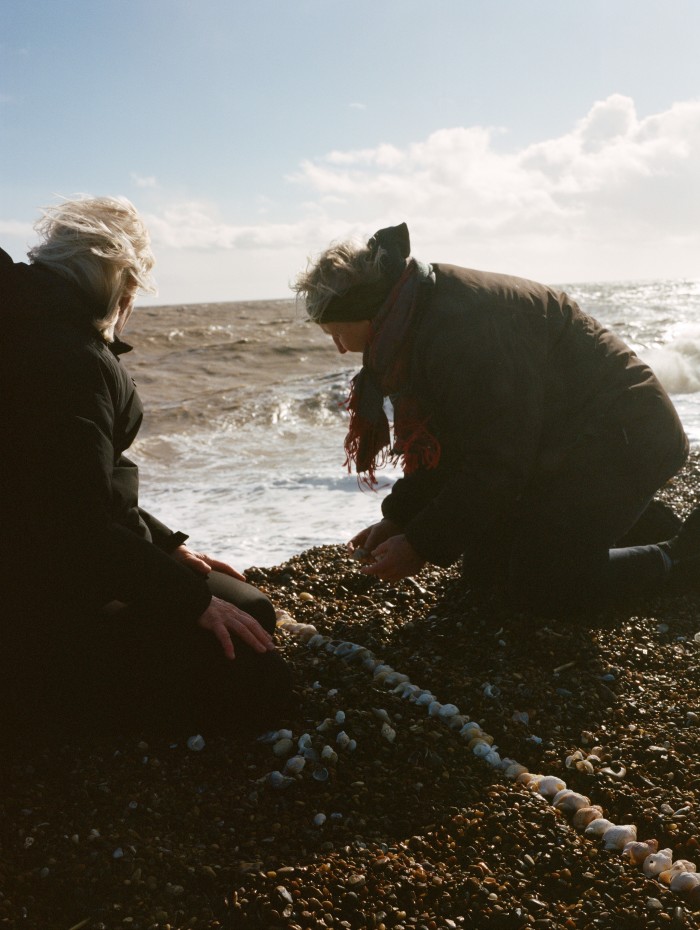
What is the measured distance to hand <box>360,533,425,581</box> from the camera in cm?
312

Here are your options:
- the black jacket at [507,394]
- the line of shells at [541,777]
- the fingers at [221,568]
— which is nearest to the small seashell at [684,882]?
the line of shells at [541,777]

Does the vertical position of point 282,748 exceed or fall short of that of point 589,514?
it falls short

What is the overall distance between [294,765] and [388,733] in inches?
13.1

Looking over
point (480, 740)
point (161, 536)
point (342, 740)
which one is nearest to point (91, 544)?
point (161, 536)

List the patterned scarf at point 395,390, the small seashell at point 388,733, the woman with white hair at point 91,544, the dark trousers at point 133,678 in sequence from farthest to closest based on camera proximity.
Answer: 1. the patterned scarf at point 395,390
2. the small seashell at point 388,733
3. the dark trousers at point 133,678
4. the woman with white hair at point 91,544

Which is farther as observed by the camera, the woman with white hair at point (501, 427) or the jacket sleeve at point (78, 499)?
the woman with white hair at point (501, 427)

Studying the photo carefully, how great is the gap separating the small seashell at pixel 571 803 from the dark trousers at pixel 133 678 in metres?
0.94

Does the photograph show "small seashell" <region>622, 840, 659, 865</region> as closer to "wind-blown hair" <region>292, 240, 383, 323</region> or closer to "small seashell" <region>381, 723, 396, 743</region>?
"small seashell" <region>381, 723, 396, 743</region>

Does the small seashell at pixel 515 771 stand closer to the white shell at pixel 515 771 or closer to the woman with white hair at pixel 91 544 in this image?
the white shell at pixel 515 771

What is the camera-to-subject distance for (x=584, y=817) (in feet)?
7.32

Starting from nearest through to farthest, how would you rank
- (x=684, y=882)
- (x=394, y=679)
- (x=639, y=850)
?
(x=684, y=882), (x=639, y=850), (x=394, y=679)

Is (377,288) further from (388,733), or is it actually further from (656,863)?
(656,863)

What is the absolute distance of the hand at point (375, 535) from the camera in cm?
346

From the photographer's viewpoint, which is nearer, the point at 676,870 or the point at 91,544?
the point at 676,870
